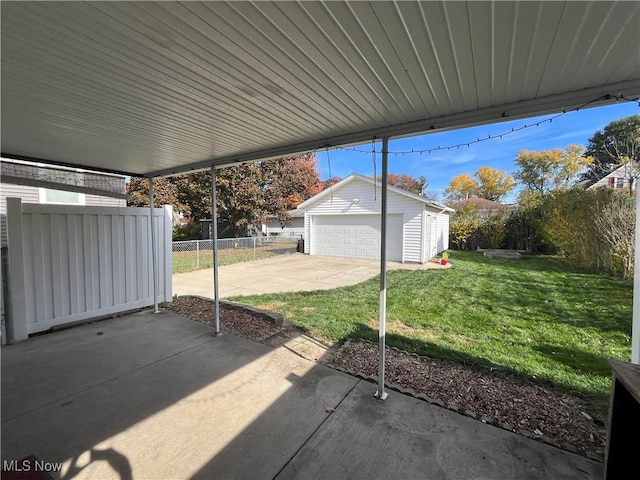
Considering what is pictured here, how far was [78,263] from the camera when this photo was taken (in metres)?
4.43

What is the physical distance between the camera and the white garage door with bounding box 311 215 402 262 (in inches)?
471

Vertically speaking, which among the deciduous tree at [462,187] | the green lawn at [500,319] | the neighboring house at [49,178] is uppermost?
the deciduous tree at [462,187]

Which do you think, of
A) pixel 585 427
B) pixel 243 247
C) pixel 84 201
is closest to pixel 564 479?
pixel 585 427

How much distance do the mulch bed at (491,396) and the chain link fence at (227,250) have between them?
7908 mm

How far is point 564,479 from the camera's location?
1.74m

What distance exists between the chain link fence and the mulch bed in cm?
791

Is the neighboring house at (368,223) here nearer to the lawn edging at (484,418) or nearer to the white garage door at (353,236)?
the white garage door at (353,236)

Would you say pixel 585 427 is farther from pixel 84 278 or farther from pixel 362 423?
pixel 84 278

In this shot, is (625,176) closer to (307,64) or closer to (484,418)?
(484,418)

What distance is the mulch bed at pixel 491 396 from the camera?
2.13m

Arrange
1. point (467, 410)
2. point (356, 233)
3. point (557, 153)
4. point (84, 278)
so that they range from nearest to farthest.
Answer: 1. point (467, 410)
2. point (84, 278)
3. point (356, 233)
4. point (557, 153)

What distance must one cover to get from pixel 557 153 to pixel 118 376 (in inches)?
1254

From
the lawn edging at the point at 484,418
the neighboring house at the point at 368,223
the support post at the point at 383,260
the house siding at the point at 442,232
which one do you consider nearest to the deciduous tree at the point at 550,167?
the house siding at the point at 442,232

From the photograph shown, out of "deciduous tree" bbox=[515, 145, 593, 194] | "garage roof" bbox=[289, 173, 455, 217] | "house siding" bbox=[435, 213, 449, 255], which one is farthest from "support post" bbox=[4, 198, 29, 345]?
"deciduous tree" bbox=[515, 145, 593, 194]
